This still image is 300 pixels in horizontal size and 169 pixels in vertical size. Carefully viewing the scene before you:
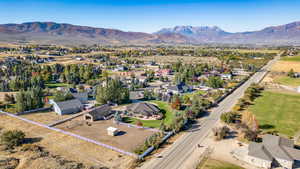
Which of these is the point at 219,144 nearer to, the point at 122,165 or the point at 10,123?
the point at 122,165

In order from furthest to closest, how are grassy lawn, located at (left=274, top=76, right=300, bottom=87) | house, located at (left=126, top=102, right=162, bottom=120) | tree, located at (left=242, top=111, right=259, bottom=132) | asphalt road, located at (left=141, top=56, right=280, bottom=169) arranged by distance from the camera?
grassy lawn, located at (left=274, top=76, right=300, bottom=87) → house, located at (left=126, top=102, right=162, bottom=120) → tree, located at (left=242, top=111, right=259, bottom=132) → asphalt road, located at (left=141, top=56, right=280, bottom=169)

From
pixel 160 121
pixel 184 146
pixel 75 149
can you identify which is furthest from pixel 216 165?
pixel 75 149

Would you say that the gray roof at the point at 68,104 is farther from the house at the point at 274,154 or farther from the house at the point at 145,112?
the house at the point at 274,154

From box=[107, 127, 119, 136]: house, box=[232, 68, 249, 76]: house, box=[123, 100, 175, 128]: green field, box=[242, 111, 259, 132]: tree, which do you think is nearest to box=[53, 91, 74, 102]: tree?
box=[123, 100, 175, 128]: green field

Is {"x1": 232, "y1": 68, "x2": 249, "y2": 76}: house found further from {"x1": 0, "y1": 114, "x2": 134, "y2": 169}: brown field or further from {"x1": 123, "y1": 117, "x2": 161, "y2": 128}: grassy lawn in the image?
{"x1": 0, "y1": 114, "x2": 134, "y2": 169}: brown field

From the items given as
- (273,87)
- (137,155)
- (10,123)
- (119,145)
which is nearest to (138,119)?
(119,145)

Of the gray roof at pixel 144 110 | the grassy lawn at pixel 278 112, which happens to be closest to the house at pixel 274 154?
the grassy lawn at pixel 278 112
